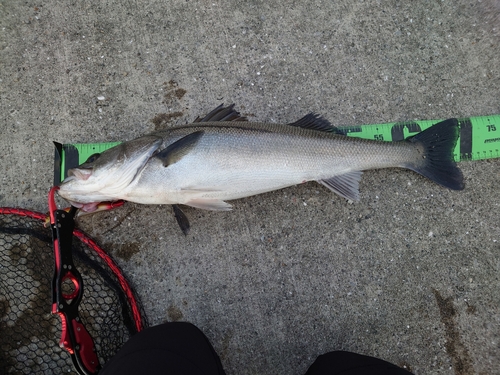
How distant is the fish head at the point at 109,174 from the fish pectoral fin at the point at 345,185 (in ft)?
4.35

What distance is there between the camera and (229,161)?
252 cm

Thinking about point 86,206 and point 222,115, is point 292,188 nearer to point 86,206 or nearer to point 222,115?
point 222,115

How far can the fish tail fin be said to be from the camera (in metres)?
2.77

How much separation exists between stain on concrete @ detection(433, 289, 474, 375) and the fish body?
3.71ft

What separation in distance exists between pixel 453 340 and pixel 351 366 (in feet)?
3.93

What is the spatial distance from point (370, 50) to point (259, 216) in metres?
1.82

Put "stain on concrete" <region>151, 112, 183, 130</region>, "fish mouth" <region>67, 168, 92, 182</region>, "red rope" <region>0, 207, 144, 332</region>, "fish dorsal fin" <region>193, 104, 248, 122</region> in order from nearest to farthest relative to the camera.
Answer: "fish mouth" <region>67, 168, 92, 182</region> → "red rope" <region>0, 207, 144, 332</region> → "fish dorsal fin" <region>193, 104, 248, 122</region> → "stain on concrete" <region>151, 112, 183, 130</region>

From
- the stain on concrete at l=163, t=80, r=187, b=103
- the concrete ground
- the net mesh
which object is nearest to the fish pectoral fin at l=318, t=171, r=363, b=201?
the concrete ground

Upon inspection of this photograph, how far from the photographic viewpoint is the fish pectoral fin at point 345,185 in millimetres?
2721

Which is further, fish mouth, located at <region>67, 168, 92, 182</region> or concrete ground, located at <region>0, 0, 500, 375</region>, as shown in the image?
concrete ground, located at <region>0, 0, 500, 375</region>

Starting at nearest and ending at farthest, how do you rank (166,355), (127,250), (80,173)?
(166,355) → (80,173) → (127,250)

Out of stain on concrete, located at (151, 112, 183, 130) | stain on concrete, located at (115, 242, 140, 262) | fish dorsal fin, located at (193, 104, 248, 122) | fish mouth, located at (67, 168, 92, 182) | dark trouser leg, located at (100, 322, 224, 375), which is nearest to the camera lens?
dark trouser leg, located at (100, 322, 224, 375)

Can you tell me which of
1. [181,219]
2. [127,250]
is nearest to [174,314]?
[127,250]

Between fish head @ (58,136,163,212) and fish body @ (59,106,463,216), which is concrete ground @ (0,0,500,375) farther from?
fish head @ (58,136,163,212)
